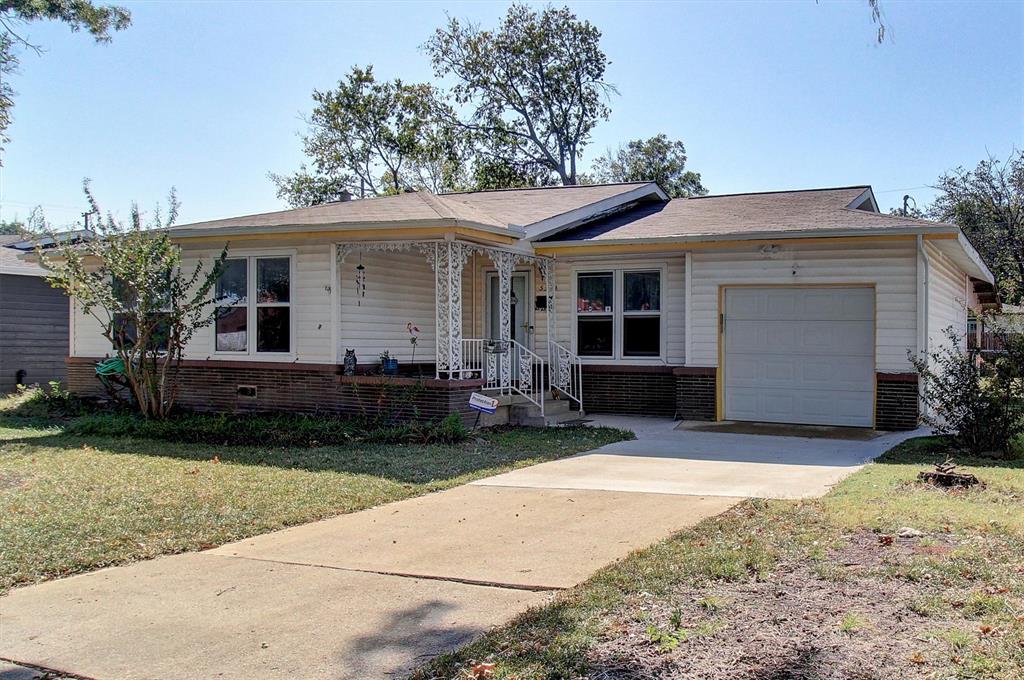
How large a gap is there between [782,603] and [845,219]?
977cm

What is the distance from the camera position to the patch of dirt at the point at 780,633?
4.03 meters

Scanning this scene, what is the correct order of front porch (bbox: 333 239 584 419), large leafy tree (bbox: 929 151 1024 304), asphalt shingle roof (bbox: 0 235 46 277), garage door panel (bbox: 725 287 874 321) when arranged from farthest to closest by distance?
large leafy tree (bbox: 929 151 1024 304) → asphalt shingle roof (bbox: 0 235 46 277) → garage door panel (bbox: 725 287 874 321) → front porch (bbox: 333 239 584 419)

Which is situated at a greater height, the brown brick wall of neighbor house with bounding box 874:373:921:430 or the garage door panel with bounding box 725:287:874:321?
the garage door panel with bounding box 725:287:874:321

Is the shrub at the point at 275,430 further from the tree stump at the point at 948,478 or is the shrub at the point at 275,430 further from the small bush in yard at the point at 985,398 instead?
A: the small bush in yard at the point at 985,398

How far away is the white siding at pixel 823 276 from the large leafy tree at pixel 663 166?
25784 millimetres

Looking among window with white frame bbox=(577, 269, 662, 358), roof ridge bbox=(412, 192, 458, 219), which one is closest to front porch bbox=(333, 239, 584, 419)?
roof ridge bbox=(412, 192, 458, 219)

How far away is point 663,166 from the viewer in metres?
41.1

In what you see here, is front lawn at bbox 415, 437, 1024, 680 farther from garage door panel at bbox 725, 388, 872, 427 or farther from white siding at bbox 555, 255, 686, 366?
white siding at bbox 555, 255, 686, 366

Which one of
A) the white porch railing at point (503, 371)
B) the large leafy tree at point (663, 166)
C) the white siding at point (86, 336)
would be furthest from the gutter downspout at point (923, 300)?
the large leafy tree at point (663, 166)

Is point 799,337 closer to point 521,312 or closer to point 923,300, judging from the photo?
point 923,300

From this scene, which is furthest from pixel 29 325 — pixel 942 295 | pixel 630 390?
pixel 942 295

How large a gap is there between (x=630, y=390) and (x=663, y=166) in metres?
27.7

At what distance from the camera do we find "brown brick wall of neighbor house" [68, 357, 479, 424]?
12.9m

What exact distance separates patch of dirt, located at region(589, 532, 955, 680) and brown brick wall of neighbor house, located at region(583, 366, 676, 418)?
377 inches
